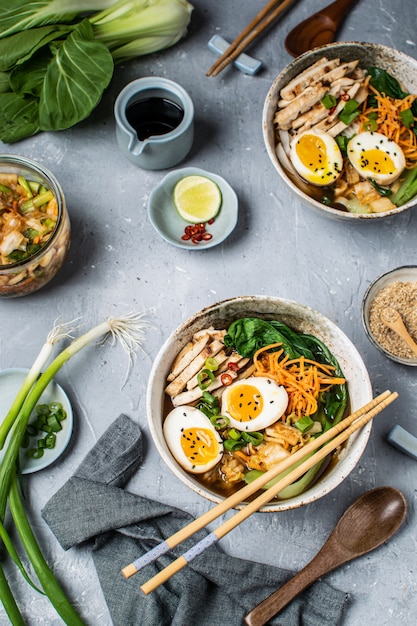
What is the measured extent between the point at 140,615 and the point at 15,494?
552 mm

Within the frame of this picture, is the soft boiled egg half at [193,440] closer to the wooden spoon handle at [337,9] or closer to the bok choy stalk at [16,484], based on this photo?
the bok choy stalk at [16,484]

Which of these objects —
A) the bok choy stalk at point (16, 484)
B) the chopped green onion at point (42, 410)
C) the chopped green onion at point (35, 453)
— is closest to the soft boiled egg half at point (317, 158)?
the bok choy stalk at point (16, 484)

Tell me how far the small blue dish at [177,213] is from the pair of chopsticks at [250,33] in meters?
0.45

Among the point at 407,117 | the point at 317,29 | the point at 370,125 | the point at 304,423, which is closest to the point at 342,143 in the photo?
the point at 370,125

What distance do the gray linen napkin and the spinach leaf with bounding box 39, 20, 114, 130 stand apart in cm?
126

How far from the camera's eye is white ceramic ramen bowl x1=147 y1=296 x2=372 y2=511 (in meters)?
2.19

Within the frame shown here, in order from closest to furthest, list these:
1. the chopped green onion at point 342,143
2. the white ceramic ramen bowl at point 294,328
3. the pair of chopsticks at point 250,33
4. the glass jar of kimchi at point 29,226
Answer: the white ceramic ramen bowl at point 294,328
the glass jar of kimchi at point 29,226
the chopped green onion at point 342,143
the pair of chopsticks at point 250,33

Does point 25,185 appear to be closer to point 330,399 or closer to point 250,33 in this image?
point 250,33

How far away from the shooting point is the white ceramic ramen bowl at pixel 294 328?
2189 millimetres

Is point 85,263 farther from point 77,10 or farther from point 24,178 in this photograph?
point 77,10

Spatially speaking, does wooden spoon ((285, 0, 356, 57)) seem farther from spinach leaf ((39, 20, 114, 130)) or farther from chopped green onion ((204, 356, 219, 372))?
chopped green onion ((204, 356, 219, 372))

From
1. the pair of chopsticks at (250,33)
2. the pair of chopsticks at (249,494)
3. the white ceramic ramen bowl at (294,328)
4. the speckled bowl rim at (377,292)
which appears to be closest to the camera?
the pair of chopsticks at (249,494)

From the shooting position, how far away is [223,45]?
282 centimetres

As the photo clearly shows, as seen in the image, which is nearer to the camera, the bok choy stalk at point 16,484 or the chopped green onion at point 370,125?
the bok choy stalk at point 16,484
